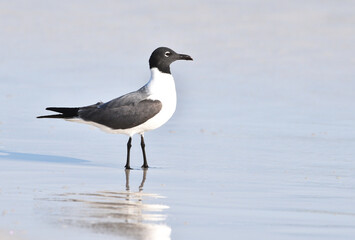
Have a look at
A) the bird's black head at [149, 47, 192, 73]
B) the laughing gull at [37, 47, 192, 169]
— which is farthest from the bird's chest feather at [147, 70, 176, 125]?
the bird's black head at [149, 47, 192, 73]

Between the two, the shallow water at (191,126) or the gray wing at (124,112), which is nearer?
the shallow water at (191,126)

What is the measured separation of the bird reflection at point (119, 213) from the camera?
21.9 feet

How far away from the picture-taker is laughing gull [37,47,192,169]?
34.6ft

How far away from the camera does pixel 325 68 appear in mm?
17625

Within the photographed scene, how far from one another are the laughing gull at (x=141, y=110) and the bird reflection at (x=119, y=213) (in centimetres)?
210

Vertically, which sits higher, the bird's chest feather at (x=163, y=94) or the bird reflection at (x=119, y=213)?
the bird's chest feather at (x=163, y=94)

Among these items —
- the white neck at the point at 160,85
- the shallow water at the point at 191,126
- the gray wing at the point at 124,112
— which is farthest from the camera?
the white neck at the point at 160,85

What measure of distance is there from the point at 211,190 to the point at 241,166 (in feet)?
5.07

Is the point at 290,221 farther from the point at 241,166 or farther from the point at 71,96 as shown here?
the point at 71,96

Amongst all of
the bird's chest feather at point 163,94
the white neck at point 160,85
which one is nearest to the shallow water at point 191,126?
the bird's chest feather at point 163,94

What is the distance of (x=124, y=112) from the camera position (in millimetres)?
10695

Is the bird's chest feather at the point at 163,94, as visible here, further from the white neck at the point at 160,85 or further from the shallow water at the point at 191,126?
the shallow water at the point at 191,126

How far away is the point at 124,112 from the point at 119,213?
3.49 meters

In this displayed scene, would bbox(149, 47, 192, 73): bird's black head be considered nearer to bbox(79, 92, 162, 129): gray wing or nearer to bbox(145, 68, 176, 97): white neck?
bbox(145, 68, 176, 97): white neck
